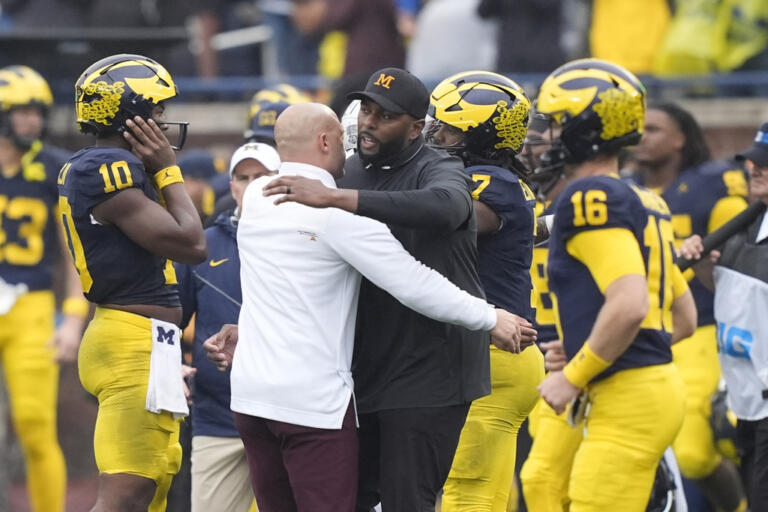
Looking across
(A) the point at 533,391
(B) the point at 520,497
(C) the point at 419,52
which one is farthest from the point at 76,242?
(C) the point at 419,52

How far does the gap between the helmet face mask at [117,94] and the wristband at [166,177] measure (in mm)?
201

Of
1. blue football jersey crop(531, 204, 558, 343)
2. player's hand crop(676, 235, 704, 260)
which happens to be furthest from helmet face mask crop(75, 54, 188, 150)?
player's hand crop(676, 235, 704, 260)

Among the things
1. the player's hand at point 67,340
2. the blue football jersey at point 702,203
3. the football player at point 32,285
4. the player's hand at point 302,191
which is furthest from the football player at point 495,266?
the football player at point 32,285

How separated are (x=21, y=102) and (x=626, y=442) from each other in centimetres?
467

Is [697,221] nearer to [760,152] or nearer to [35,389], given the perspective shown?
[760,152]

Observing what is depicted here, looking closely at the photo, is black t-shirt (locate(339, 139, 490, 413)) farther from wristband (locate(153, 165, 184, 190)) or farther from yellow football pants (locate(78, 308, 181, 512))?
yellow football pants (locate(78, 308, 181, 512))

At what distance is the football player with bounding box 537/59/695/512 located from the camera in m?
5.25

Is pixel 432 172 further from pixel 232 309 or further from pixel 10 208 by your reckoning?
pixel 10 208

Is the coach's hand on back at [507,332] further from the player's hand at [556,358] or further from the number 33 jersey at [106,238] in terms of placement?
the number 33 jersey at [106,238]

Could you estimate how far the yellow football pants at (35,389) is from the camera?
795 centimetres

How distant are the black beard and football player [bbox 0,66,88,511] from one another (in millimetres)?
3379

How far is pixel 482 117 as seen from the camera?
221 inches

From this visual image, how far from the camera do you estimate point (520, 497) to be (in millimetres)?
8352

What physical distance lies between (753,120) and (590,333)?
6.25m
